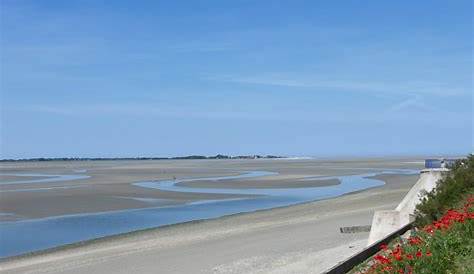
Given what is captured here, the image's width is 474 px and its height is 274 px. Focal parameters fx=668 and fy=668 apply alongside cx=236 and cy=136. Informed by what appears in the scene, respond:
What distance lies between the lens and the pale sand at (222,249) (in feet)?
49.1

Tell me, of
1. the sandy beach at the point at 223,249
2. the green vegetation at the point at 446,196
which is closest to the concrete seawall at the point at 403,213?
the sandy beach at the point at 223,249

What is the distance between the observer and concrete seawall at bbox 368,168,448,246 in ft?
49.5

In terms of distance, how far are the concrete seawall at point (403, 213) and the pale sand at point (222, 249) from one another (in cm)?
64

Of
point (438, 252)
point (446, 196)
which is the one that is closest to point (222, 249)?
point (446, 196)

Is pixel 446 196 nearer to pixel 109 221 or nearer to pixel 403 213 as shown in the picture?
pixel 403 213

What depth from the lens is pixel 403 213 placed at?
50.5 ft

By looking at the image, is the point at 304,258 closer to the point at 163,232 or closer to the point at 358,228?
the point at 358,228

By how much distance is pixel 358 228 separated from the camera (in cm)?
1939

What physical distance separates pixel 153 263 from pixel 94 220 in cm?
1139

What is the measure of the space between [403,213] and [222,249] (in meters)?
4.91

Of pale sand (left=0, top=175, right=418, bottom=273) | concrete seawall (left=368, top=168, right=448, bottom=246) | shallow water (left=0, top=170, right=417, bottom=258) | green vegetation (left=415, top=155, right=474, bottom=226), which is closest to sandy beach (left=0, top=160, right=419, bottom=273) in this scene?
pale sand (left=0, top=175, right=418, bottom=273)

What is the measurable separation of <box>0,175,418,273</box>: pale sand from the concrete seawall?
2.09ft

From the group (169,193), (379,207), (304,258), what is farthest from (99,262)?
(169,193)

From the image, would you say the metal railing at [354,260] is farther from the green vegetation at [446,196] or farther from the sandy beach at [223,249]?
the sandy beach at [223,249]
